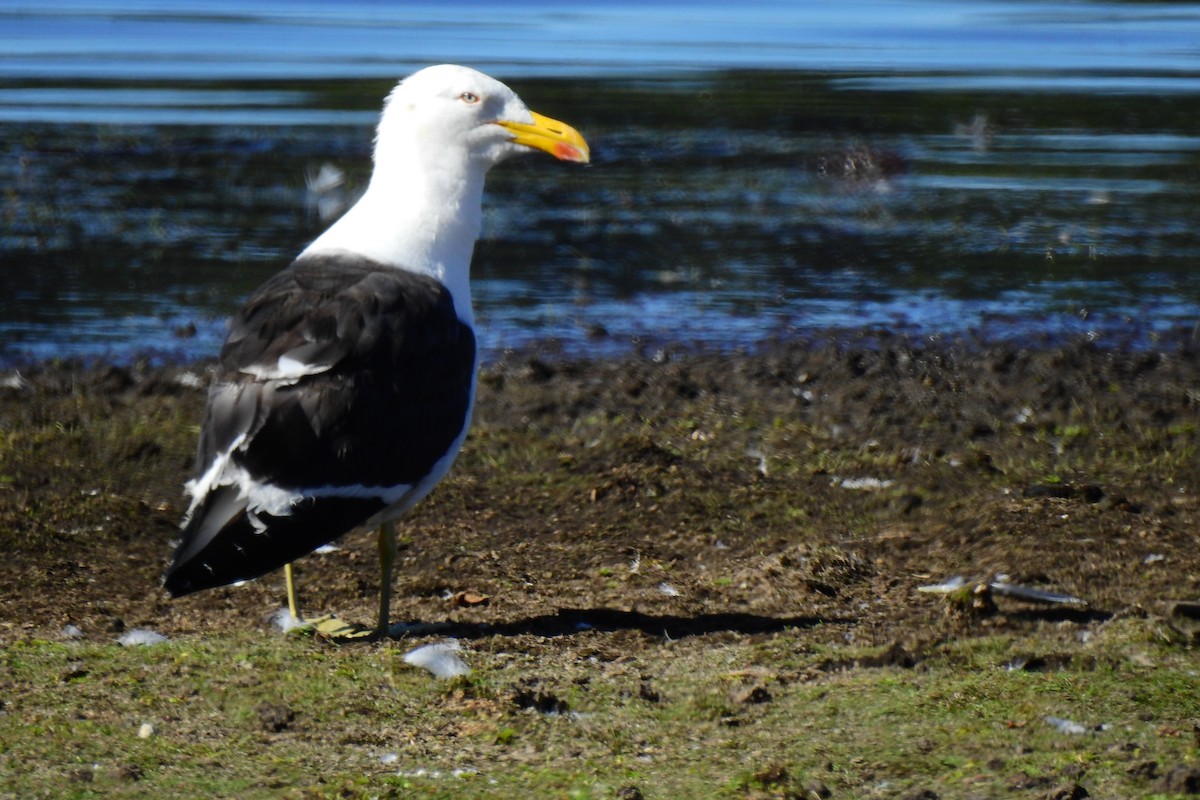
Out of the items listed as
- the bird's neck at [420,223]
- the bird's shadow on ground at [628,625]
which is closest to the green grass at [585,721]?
the bird's shadow on ground at [628,625]

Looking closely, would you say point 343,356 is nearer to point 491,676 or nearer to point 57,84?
point 491,676

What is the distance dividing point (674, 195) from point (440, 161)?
6429 mm

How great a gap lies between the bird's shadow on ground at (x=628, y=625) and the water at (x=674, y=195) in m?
3.18

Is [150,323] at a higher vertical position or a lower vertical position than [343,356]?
lower

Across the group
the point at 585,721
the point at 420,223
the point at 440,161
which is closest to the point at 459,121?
the point at 440,161

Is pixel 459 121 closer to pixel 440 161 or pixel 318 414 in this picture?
pixel 440 161

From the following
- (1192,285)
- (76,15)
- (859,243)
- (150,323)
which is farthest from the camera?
(76,15)

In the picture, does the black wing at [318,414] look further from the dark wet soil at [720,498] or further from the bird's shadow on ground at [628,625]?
the dark wet soil at [720,498]

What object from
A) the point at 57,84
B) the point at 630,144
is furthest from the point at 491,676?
the point at 57,84

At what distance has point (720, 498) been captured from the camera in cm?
635

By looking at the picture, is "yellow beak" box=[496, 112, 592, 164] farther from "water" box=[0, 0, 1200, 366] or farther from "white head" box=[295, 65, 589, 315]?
"water" box=[0, 0, 1200, 366]

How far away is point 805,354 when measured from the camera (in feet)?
26.6

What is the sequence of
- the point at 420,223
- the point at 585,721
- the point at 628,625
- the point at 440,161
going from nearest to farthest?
the point at 585,721 < the point at 628,625 < the point at 420,223 < the point at 440,161

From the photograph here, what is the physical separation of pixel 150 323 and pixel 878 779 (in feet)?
19.0
